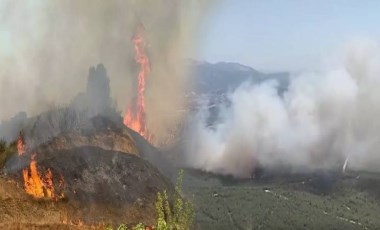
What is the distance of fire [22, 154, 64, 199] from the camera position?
51.8 meters

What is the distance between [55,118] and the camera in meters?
79.8

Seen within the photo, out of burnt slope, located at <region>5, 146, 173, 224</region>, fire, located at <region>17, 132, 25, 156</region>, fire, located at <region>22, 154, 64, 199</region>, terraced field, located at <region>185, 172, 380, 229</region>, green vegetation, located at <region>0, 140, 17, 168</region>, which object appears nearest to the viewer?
fire, located at <region>22, 154, 64, 199</region>

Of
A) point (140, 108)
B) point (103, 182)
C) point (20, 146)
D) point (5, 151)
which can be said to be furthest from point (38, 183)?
point (140, 108)

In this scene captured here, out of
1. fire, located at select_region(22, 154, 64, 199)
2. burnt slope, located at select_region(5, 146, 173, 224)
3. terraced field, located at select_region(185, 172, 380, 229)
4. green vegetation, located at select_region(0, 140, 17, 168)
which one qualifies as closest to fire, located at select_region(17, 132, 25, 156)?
green vegetation, located at select_region(0, 140, 17, 168)

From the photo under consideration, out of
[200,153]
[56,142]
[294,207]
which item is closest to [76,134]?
[56,142]

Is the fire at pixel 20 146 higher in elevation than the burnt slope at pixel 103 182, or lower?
higher

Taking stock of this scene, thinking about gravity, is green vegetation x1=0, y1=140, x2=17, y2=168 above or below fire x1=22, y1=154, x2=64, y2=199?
above

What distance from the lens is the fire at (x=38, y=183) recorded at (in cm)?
5175

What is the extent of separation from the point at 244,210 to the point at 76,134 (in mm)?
42353

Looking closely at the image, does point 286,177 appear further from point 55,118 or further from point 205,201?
point 55,118

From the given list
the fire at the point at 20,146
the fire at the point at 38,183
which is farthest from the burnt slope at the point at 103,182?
the fire at the point at 20,146

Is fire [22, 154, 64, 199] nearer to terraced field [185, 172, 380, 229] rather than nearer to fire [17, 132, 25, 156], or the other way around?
fire [17, 132, 25, 156]

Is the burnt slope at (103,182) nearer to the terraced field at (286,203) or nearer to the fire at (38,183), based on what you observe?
the fire at (38,183)

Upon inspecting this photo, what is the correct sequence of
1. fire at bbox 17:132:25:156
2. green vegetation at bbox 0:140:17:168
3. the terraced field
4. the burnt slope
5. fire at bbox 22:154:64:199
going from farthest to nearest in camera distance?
the terraced field
fire at bbox 17:132:25:156
green vegetation at bbox 0:140:17:168
the burnt slope
fire at bbox 22:154:64:199
